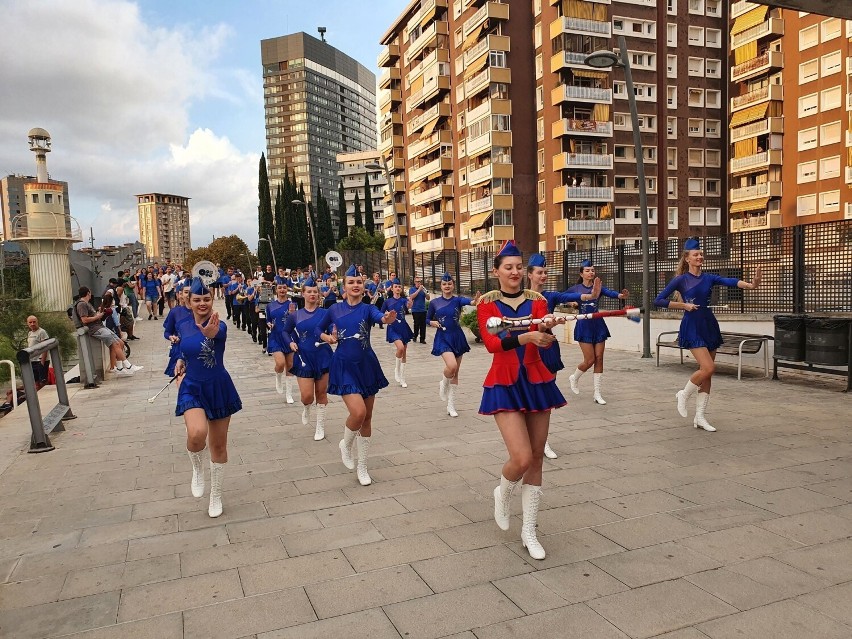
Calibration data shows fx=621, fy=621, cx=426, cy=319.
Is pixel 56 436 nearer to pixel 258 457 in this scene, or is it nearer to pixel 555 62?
pixel 258 457

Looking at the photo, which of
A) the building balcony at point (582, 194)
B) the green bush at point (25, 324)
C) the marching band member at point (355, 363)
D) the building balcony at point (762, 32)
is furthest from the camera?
the building balcony at point (582, 194)

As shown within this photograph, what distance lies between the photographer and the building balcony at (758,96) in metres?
46.8

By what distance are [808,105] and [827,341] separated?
40.2 meters

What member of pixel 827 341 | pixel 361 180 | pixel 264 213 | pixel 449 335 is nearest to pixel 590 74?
pixel 827 341

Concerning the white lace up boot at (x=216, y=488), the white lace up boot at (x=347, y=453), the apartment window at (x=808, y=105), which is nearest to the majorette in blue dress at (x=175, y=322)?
the white lace up boot at (x=216, y=488)

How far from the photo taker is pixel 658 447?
7.15m

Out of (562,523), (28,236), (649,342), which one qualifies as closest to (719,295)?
(649,342)

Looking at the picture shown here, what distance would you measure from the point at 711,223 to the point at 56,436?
55753mm

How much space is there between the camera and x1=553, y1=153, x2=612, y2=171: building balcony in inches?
1891

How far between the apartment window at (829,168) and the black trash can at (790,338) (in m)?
37.5

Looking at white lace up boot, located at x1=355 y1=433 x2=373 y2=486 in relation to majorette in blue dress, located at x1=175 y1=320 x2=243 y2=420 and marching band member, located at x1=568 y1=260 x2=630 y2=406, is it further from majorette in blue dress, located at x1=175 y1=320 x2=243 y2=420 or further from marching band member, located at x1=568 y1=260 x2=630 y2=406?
marching band member, located at x1=568 y1=260 x2=630 y2=406

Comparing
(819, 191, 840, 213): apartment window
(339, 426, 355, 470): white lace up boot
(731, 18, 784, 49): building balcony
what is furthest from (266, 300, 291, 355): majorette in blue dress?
(731, 18, 784, 49): building balcony

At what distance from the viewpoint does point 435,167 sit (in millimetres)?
61094

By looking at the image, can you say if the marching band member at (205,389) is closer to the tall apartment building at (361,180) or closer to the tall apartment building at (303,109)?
the tall apartment building at (361,180)
